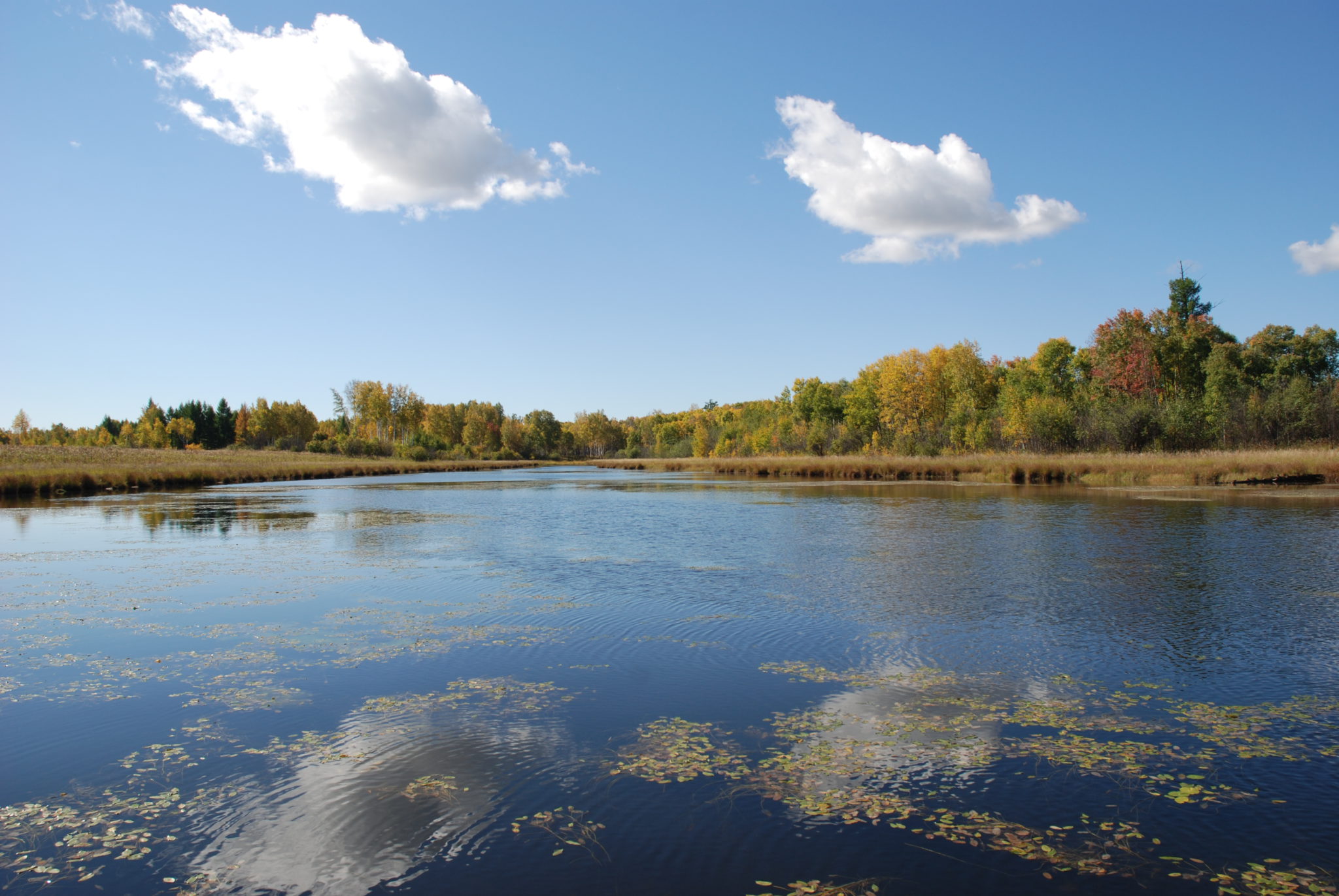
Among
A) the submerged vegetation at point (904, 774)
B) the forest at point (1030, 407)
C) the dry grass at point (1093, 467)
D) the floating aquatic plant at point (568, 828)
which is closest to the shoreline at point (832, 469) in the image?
the dry grass at point (1093, 467)

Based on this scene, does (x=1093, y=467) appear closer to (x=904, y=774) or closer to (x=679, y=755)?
(x=904, y=774)

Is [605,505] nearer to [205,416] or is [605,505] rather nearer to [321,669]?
[321,669]

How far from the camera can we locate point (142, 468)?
50.8 metres

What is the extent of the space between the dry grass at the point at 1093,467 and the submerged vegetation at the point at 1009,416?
16 cm

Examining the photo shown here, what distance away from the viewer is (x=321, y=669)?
8.62m

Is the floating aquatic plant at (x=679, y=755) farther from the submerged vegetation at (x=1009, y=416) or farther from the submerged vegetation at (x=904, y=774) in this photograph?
the submerged vegetation at (x=1009, y=416)

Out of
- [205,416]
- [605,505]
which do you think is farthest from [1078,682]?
[205,416]

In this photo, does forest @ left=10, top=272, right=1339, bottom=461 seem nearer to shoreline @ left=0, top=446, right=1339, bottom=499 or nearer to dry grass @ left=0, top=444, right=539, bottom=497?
shoreline @ left=0, top=446, right=1339, bottom=499

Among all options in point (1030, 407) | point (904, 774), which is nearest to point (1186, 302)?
point (1030, 407)

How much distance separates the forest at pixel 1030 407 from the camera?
50469mm

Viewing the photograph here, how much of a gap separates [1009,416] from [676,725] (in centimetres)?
6393

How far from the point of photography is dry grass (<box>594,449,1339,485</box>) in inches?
1390

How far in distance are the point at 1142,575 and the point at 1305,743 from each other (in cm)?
812

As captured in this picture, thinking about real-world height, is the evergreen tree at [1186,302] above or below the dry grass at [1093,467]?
above
